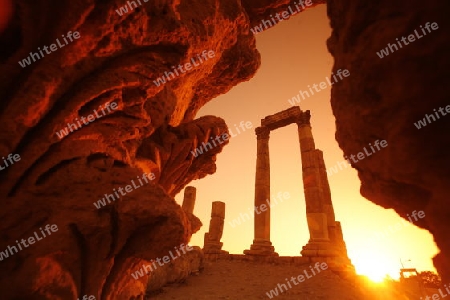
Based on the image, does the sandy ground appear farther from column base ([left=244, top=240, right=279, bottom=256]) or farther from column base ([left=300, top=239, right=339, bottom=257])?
column base ([left=244, top=240, right=279, bottom=256])

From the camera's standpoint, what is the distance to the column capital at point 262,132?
2055 centimetres

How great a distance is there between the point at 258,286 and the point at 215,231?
8.96 m

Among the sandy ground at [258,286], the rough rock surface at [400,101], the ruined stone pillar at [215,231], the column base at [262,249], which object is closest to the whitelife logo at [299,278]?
the sandy ground at [258,286]

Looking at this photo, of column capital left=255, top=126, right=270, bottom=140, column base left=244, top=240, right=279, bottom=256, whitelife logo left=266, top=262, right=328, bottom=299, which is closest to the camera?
whitelife logo left=266, top=262, right=328, bottom=299

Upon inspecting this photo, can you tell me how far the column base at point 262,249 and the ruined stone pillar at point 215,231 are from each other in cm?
221

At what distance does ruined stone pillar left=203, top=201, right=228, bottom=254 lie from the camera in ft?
56.5

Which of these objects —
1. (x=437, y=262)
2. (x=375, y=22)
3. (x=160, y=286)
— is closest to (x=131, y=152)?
(x=375, y=22)

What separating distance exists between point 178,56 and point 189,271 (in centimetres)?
1133

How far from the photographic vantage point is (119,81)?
72.8 inches

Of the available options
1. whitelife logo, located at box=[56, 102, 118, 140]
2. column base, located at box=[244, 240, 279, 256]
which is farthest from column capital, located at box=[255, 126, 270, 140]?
whitelife logo, located at box=[56, 102, 118, 140]

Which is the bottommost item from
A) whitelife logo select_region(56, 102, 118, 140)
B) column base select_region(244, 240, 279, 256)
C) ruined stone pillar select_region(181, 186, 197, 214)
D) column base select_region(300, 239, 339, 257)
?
column base select_region(300, 239, 339, 257)

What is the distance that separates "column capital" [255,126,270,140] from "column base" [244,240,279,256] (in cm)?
884

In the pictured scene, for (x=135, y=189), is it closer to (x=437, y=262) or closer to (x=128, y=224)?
(x=128, y=224)

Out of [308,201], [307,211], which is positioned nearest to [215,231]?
[307,211]
